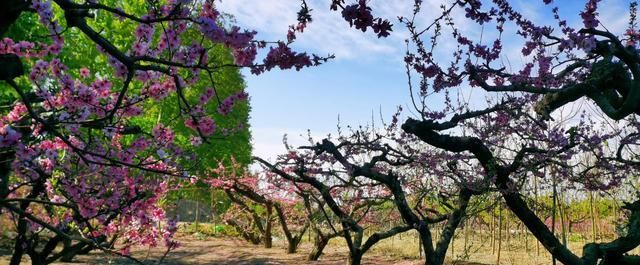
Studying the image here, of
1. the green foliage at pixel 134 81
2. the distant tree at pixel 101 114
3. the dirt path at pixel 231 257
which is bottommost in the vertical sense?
the dirt path at pixel 231 257

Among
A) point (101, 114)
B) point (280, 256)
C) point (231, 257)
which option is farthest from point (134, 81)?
point (101, 114)

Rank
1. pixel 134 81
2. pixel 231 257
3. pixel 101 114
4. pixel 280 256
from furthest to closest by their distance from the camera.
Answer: pixel 134 81 < pixel 280 256 < pixel 231 257 < pixel 101 114

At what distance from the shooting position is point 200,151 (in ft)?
85.6

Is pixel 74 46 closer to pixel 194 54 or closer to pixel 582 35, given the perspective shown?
pixel 194 54

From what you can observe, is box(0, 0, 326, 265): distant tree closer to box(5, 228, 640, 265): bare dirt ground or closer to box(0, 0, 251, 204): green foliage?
box(0, 0, 251, 204): green foliage

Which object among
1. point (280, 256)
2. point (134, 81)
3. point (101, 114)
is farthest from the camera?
point (134, 81)

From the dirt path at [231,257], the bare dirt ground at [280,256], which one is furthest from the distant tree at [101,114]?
the bare dirt ground at [280,256]

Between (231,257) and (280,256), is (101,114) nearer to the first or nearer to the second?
(231,257)

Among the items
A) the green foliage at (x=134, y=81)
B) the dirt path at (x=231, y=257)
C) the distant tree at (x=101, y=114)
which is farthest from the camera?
the green foliage at (x=134, y=81)

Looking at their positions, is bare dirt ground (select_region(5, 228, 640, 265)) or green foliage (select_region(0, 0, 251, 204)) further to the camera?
green foliage (select_region(0, 0, 251, 204))

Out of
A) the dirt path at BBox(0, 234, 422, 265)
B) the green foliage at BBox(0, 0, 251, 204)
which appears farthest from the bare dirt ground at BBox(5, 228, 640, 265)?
the green foliage at BBox(0, 0, 251, 204)

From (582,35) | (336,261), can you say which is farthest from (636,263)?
(336,261)

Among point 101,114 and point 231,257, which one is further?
point 231,257

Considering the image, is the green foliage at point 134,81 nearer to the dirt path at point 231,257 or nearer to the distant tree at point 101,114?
the distant tree at point 101,114
